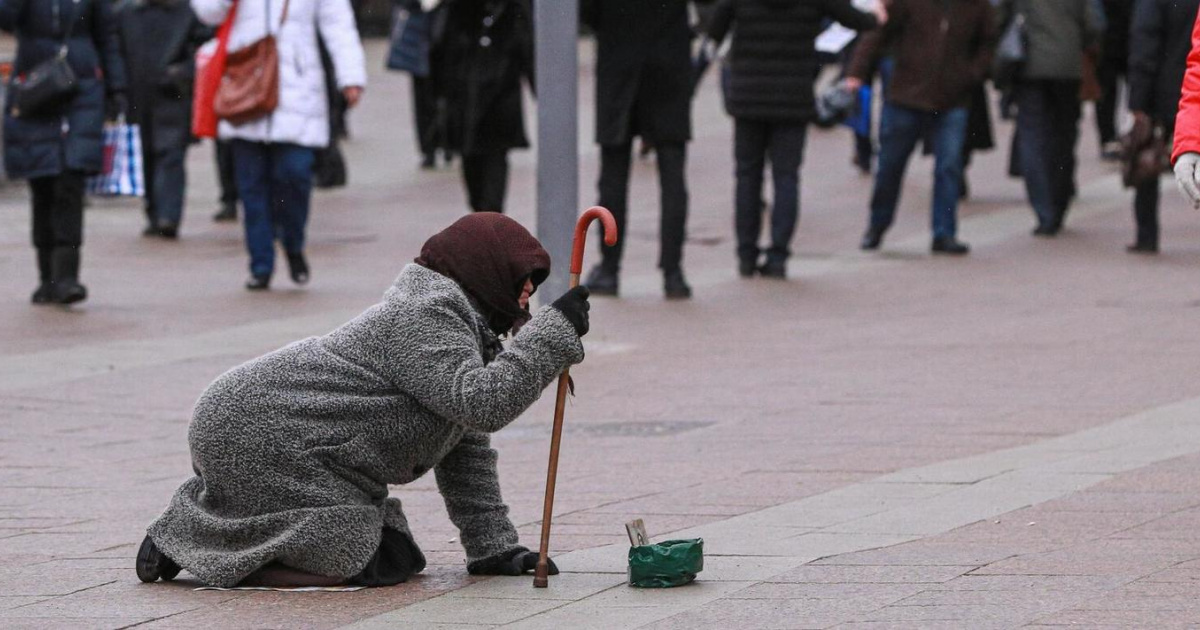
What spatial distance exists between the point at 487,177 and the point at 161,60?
2996 mm

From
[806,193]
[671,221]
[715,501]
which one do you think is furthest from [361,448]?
[806,193]

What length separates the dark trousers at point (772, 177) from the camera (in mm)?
11453

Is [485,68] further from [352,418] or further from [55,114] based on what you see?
[352,418]

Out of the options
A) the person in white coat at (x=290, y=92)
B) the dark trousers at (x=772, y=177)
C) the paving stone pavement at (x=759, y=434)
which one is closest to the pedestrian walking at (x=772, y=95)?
the dark trousers at (x=772, y=177)

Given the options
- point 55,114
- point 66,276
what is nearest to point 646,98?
point 55,114

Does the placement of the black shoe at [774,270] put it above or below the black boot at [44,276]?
below

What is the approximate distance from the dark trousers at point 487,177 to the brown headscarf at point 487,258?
23.1 feet

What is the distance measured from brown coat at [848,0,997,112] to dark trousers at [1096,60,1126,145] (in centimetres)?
449

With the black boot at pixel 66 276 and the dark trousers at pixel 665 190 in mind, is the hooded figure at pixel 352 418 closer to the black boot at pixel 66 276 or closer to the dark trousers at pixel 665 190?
the black boot at pixel 66 276

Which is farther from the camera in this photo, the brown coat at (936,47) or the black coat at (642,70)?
the brown coat at (936,47)

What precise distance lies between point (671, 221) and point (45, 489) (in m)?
4.99

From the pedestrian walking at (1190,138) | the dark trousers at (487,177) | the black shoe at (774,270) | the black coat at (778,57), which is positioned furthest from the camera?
the dark trousers at (487,177)

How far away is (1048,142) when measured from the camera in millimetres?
13594

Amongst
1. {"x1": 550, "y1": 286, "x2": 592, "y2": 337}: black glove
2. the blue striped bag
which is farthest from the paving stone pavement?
{"x1": 550, "y1": 286, "x2": 592, "y2": 337}: black glove
